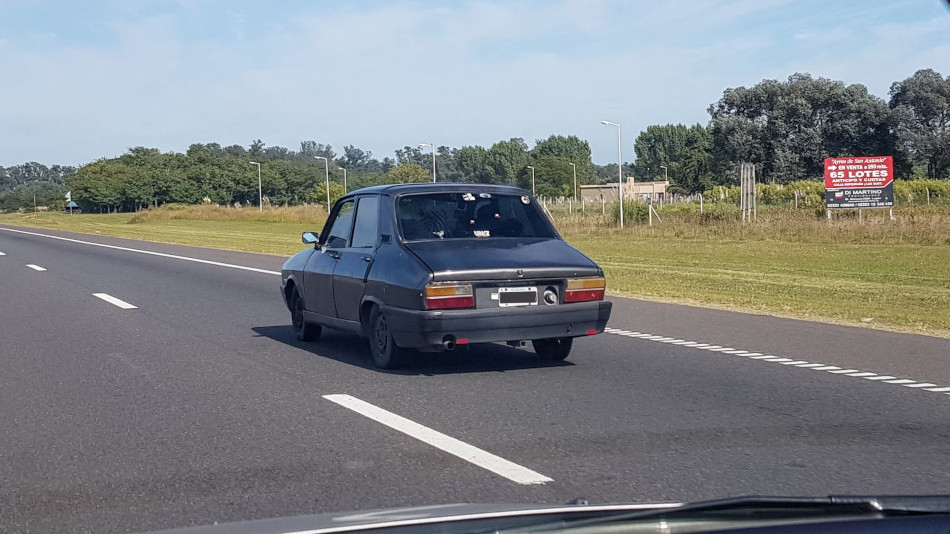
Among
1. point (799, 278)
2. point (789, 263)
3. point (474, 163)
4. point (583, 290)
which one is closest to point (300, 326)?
point (583, 290)

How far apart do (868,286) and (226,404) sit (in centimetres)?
1307

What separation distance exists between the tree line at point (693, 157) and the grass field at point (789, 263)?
80.4 ft

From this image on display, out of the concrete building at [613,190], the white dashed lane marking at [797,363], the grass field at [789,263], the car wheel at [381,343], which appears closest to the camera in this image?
the white dashed lane marking at [797,363]

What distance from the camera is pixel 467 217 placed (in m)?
9.41

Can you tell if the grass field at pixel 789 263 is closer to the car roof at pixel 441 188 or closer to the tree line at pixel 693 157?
the car roof at pixel 441 188

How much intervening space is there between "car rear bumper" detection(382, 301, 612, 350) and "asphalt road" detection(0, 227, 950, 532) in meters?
0.39

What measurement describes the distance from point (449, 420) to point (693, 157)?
334 ft

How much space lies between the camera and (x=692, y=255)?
28.5 meters

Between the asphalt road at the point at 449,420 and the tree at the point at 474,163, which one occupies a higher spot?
the tree at the point at 474,163

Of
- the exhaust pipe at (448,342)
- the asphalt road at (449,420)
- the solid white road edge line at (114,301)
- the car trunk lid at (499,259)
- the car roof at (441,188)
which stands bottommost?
the solid white road edge line at (114,301)

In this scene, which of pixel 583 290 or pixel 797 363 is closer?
pixel 583 290

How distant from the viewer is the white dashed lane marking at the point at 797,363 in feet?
27.2

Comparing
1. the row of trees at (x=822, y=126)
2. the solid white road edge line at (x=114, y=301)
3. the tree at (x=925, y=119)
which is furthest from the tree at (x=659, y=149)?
the solid white road edge line at (x=114, y=301)

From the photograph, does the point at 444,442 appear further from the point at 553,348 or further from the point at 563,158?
the point at 563,158
